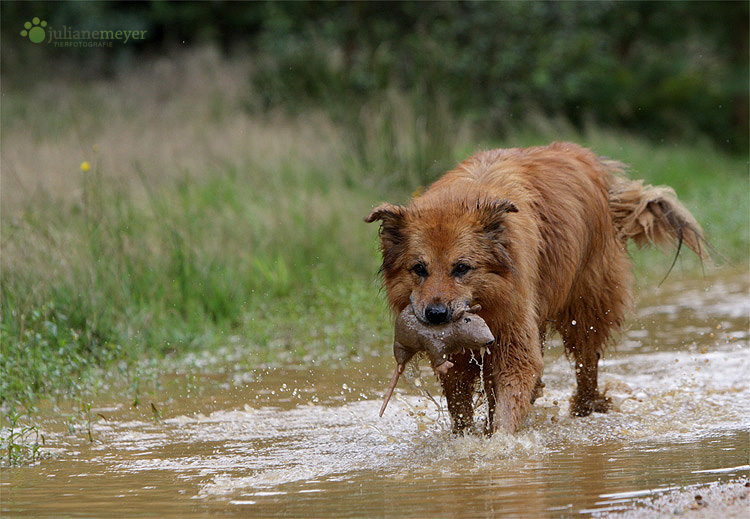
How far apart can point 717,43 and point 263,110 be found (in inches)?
803

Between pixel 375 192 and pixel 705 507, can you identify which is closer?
pixel 705 507

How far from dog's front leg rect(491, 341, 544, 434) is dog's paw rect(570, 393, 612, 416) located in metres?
1.16

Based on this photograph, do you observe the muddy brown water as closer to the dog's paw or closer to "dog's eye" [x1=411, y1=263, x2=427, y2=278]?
the dog's paw

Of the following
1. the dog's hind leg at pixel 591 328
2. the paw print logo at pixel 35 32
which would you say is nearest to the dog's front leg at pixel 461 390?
Answer: the dog's hind leg at pixel 591 328

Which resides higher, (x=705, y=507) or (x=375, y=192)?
(x=375, y=192)

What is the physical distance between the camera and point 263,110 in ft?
62.8

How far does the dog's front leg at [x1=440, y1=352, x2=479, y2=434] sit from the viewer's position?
582 centimetres

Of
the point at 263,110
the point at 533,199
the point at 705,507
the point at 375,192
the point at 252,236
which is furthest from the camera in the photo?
the point at 263,110

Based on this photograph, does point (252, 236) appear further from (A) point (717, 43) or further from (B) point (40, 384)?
(A) point (717, 43)

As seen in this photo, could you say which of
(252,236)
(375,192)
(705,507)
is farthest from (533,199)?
(375,192)

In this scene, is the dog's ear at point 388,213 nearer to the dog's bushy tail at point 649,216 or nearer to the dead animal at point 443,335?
the dead animal at point 443,335

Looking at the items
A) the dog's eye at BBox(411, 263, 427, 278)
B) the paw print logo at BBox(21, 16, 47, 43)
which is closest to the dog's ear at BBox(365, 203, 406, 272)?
the dog's eye at BBox(411, 263, 427, 278)

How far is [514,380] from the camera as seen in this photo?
5531mm

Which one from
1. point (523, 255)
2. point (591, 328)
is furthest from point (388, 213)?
point (591, 328)
